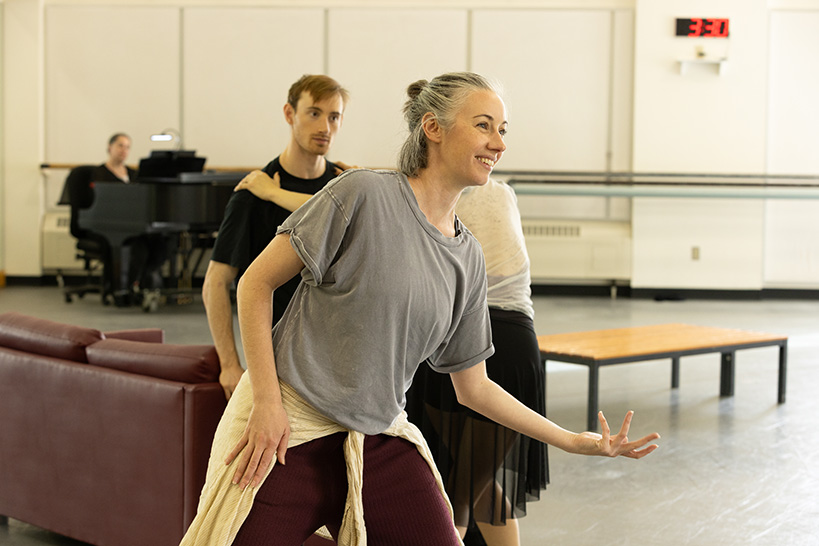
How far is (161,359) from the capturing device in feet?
8.48

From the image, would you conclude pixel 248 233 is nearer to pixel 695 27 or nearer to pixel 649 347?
pixel 649 347

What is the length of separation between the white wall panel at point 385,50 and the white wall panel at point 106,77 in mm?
1741

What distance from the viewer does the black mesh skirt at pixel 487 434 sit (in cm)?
254

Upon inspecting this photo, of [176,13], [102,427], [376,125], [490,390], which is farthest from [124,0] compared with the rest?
[490,390]

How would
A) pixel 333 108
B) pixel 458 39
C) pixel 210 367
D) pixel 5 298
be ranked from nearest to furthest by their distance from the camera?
pixel 333 108 → pixel 210 367 → pixel 5 298 → pixel 458 39

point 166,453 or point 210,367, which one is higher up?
point 210,367

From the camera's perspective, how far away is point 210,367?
2529 mm

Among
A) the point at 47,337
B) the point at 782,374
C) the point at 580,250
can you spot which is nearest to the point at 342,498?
the point at 47,337

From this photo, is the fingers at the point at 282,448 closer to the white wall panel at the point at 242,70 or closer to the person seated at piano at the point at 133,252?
the person seated at piano at the point at 133,252

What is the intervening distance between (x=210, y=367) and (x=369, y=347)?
1.11m

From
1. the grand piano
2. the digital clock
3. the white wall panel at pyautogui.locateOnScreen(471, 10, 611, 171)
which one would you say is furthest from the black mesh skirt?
the digital clock

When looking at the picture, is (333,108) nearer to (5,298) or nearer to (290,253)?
(290,253)

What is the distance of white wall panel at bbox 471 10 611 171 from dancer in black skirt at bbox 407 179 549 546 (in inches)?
283

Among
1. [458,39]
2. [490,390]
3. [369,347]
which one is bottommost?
[490,390]
